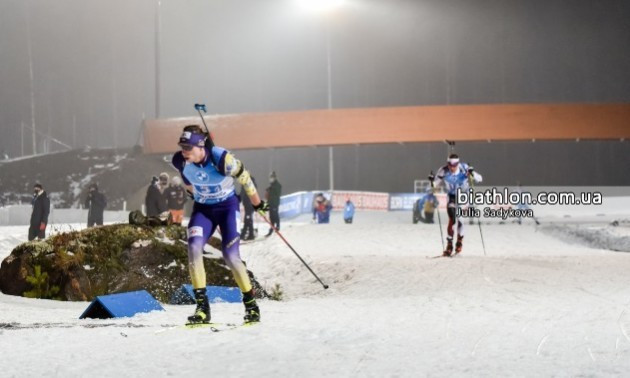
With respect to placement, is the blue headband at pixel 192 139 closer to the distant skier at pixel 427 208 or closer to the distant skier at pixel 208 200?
the distant skier at pixel 208 200

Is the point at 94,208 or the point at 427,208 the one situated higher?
the point at 94,208

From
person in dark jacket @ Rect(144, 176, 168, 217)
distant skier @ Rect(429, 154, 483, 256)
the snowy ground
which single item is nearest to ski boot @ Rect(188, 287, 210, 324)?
the snowy ground

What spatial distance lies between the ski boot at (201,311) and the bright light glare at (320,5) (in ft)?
103

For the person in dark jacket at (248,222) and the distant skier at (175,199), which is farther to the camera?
the person in dark jacket at (248,222)

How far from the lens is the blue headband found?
6.55 meters

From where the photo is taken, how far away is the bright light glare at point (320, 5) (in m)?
36.8

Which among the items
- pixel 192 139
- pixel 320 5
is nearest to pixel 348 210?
pixel 320 5

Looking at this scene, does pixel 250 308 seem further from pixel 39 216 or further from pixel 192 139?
pixel 39 216

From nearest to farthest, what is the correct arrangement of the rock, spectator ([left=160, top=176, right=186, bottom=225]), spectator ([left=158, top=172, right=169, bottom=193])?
the rock
spectator ([left=158, top=172, right=169, bottom=193])
spectator ([left=160, top=176, right=186, bottom=225])

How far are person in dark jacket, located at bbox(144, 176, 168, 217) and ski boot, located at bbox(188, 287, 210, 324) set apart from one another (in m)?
12.1

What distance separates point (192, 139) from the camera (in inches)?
259

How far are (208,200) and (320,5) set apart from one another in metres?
31.6

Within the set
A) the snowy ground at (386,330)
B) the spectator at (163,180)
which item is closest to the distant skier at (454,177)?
the snowy ground at (386,330)

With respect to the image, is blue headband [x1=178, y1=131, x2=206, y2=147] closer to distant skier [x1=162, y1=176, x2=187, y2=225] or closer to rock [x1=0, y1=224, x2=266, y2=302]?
rock [x1=0, y1=224, x2=266, y2=302]
